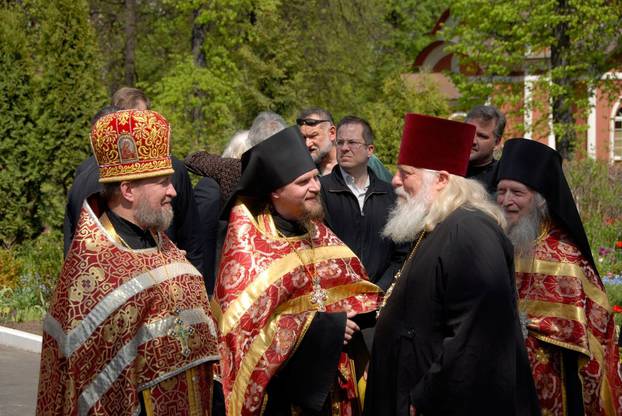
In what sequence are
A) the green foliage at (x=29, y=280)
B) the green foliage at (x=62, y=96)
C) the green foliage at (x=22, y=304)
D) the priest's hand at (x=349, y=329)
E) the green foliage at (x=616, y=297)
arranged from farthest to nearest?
the green foliage at (x=62, y=96) → the green foliage at (x=29, y=280) → the green foliage at (x=22, y=304) → the green foliage at (x=616, y=297) → the priest's hand at (x=349, y=329)

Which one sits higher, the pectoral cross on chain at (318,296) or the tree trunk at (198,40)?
Answer: the tree trunk at (198,40)

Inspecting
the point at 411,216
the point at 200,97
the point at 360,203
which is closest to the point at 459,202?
the point at 411,216

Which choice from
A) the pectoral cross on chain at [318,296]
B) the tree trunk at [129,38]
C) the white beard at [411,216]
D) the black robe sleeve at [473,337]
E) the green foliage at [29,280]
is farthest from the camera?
the tree trunk at [129,38]

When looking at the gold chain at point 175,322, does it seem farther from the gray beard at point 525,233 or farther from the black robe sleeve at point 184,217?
the gray beard at point 525,233

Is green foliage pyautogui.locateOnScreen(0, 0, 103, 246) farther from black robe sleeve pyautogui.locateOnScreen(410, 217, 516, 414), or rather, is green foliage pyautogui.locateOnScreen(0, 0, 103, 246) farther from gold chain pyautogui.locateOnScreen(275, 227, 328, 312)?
black robe sleeve pyautogui.locateOnScreen(410, 217, 516, 414)

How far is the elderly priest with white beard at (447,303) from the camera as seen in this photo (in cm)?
416

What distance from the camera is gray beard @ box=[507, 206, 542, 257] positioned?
211 inches

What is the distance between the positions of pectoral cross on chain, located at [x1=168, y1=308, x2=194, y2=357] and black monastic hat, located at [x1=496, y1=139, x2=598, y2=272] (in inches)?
74.9

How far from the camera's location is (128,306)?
439 cm

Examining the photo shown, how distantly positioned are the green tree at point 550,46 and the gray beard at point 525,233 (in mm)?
21288

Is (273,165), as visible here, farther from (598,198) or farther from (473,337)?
(598,198)

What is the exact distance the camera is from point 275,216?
548 centimetres

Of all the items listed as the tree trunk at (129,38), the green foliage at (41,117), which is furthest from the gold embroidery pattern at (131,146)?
the tree trunk at (129,38)

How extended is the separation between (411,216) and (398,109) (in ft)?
65.0
